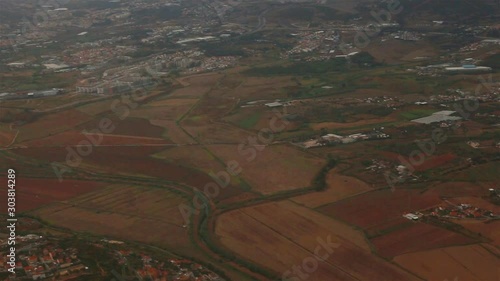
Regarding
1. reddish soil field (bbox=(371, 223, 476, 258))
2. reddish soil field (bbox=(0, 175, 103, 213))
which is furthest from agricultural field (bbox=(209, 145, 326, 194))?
reddish soil field (bbox=(0, 175, 103, 213))

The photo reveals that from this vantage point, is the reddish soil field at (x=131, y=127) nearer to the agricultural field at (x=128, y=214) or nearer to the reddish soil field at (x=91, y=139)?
the reddish soil field at (x=91, y=139)

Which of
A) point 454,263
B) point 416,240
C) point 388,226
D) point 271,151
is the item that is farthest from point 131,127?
point 454,263

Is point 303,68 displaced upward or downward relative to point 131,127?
downward

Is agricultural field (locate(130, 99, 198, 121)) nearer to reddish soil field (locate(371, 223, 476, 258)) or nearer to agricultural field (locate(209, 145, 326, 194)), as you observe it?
agricultural field (locate(209, 145, 326, 194))

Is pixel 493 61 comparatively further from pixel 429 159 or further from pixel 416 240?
pixel 416 240

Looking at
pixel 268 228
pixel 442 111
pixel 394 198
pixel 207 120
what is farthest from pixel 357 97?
pixel 268 228
